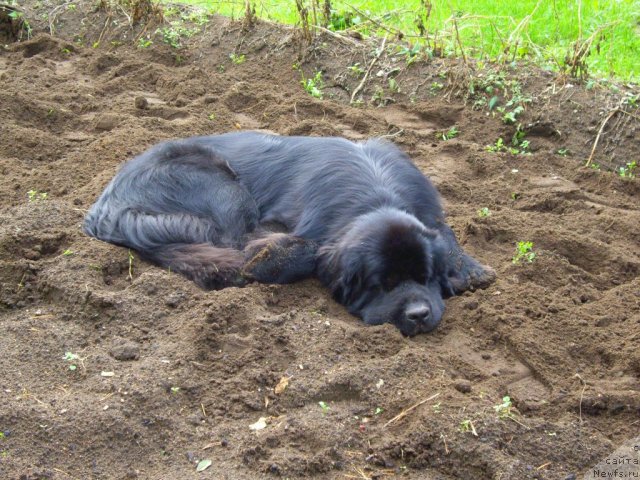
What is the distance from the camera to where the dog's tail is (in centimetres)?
552

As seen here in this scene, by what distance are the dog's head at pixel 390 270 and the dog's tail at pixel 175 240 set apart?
30.6 inches

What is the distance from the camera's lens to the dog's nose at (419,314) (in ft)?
16.3

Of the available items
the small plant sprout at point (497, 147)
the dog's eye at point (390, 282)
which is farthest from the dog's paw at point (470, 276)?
the small plant sprout at point (497, 147)

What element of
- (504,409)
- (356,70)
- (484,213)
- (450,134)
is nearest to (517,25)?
(356,70)

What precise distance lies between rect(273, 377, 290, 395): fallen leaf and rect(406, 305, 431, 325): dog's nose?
1.04m

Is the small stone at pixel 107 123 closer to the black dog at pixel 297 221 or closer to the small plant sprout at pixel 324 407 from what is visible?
the black dog at pixel 297 221

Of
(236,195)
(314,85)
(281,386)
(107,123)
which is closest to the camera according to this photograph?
(281,386)

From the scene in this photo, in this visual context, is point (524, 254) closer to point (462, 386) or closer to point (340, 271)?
point (340, 271)

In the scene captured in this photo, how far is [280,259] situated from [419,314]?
1.12 meters

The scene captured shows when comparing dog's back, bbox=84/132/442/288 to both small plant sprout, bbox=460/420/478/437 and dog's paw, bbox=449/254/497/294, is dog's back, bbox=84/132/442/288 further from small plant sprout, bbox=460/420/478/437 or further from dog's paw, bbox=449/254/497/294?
small plant sprout, bbox=460/420/478/437

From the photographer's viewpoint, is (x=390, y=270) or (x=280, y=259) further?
(x=280, y=259)

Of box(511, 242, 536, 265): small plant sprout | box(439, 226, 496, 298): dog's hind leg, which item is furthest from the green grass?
box(439, 226, 496, 298): dog's hind leg

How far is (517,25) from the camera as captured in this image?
30.0 feet

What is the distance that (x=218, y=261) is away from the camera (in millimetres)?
5570
